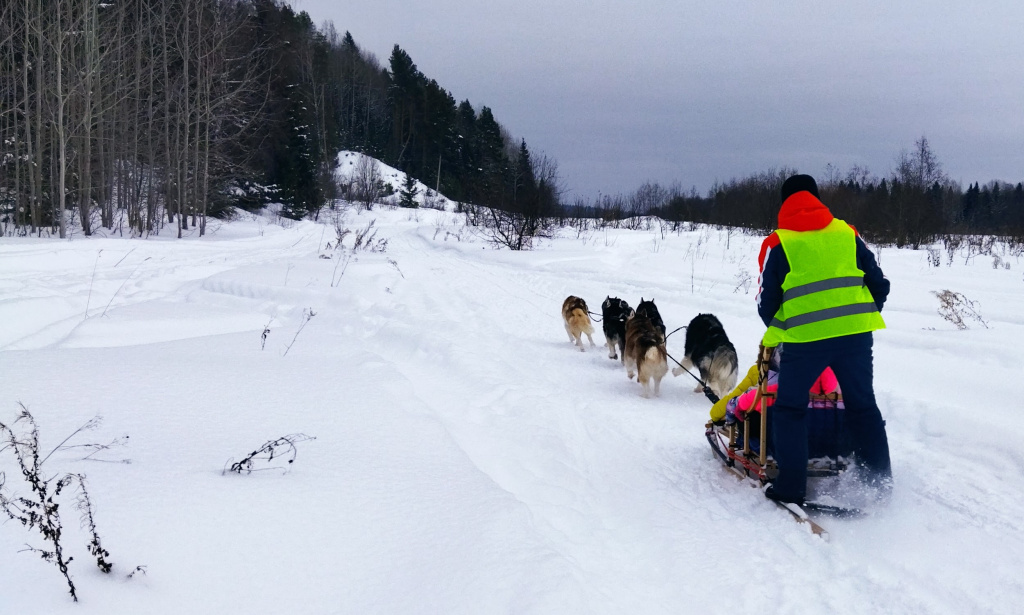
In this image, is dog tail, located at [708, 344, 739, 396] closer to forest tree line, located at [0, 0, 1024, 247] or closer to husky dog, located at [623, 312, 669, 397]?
husky dog, located at [623, 312, 669, 397]

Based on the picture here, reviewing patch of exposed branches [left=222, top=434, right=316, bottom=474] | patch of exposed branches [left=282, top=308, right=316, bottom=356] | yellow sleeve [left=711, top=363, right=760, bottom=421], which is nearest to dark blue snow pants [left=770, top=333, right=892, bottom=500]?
yellow sleeve [left=711, top=363, right=760, bottom=421]

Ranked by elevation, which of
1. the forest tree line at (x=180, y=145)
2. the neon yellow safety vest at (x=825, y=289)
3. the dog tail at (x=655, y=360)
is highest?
the forest tree line at (x=180, y=145)

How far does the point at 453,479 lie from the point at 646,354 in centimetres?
278

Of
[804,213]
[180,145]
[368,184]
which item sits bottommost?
[804,213]

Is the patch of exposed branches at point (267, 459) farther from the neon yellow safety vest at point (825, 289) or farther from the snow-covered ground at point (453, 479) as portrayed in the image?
A: the neon yellow safety vest at point (825, 289)

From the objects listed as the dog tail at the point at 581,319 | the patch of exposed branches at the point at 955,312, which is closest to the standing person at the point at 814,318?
the dog tail at the point at 581,319

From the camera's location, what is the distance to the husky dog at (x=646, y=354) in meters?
5.35

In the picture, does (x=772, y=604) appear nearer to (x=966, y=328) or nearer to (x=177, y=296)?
(x=966, y=328)

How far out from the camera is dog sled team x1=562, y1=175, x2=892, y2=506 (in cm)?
303

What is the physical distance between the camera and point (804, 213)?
3.09 meters

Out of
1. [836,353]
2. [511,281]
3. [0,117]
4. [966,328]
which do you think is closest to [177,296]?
[511,281]

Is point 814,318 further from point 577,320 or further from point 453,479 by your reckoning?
point 577,320

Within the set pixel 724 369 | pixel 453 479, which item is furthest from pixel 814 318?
pixel 724 369

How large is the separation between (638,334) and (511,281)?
282 inches
